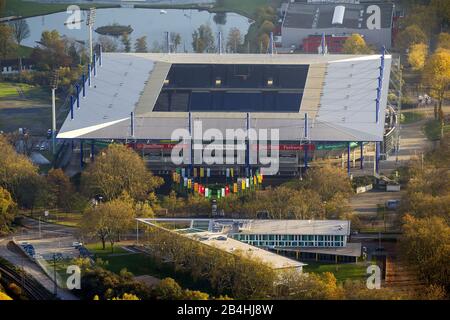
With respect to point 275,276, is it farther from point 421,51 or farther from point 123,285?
point 421,51

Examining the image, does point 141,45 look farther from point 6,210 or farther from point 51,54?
point 6,210

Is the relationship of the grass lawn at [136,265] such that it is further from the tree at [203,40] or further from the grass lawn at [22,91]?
the tree at [203,40]

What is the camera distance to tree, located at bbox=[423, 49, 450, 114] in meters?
52.9

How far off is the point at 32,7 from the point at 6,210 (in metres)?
33.9

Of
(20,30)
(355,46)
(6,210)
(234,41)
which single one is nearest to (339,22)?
(234,41)

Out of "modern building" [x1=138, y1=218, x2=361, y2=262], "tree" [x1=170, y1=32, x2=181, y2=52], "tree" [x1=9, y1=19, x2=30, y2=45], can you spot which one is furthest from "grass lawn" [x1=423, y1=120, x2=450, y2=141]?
"tree" [x1=9, y1=19, x2=30, y2=45]

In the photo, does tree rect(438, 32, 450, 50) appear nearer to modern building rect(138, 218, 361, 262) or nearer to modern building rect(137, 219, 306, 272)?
modern building rect(138, 218, 361, 262)

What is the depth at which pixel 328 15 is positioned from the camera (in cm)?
6394

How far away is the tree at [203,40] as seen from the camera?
63150 millimetres

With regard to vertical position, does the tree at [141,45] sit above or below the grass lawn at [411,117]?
above

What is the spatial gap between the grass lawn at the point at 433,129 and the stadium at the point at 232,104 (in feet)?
4.26

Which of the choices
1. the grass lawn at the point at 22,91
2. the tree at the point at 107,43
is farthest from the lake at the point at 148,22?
the grass lawn at the point at 22,91
